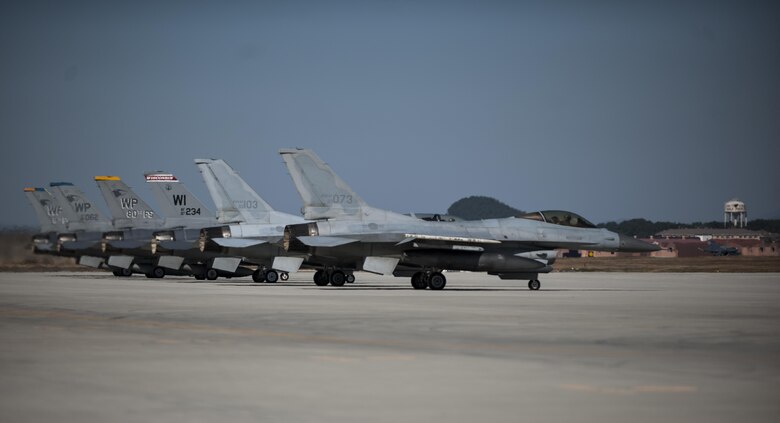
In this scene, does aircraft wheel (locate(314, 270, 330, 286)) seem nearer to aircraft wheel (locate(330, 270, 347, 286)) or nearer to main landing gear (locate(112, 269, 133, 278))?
aircraft wheel (locate(330, 270, 347, 286))

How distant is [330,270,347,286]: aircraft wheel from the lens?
157ft

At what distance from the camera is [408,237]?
42.1m

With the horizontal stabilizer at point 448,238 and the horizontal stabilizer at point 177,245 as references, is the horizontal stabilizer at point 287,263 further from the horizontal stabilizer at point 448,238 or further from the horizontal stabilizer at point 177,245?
the horizontal stabilizer at point 448,238

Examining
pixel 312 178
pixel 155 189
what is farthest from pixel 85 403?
pixel 155 189

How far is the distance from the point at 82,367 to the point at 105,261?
51.2m

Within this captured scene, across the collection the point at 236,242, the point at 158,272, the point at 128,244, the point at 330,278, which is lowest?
the point at 158,272

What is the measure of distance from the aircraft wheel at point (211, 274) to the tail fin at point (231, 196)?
5412 millimetres

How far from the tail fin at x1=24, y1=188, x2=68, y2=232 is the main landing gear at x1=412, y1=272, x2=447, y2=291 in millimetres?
30498

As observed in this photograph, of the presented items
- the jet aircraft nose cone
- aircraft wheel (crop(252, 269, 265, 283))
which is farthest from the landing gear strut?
aircraft wheel (crop(252, 269, 265, 283))

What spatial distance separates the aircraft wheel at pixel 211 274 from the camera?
57.8 metres

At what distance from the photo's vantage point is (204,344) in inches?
685

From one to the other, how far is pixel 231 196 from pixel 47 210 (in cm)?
1980

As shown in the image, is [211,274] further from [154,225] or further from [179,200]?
[154,225]

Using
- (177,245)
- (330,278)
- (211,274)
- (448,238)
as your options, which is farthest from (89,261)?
(448,238)
